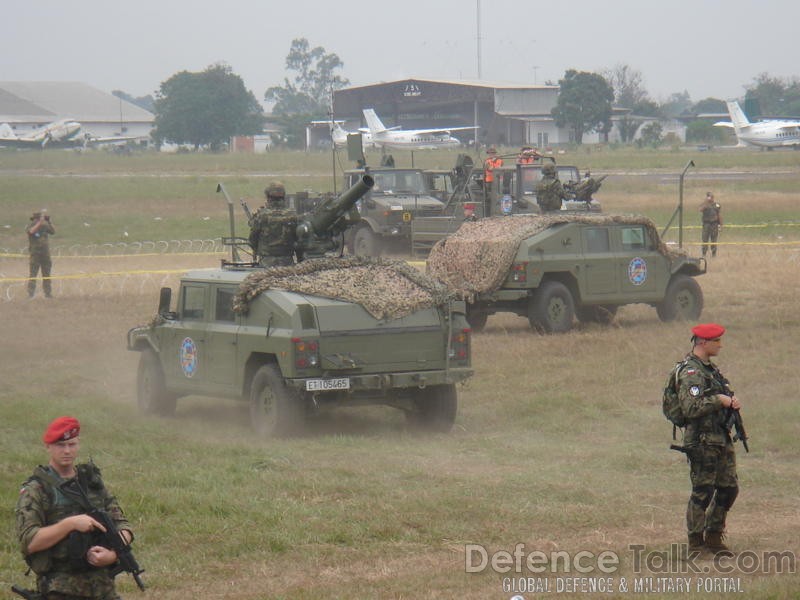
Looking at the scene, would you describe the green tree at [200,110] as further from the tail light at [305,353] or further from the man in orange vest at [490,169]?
the tail light at [305,353]

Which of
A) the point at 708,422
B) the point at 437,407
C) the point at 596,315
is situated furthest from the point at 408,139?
the point at 708,422

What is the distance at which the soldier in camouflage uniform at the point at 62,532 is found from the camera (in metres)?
5.22

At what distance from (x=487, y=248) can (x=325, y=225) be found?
5184mm

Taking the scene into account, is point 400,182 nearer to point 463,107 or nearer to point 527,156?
point 527,156

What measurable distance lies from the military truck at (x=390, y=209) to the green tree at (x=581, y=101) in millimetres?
71543

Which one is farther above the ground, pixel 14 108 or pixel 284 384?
pixel 14 108

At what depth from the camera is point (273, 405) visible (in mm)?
11938

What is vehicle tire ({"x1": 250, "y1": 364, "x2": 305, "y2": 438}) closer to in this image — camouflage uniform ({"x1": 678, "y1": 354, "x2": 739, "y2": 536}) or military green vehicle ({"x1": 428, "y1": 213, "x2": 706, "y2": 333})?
camouflage uniform ({"x1": 678, "y1": 354, "x2": 739, "y2": 536})

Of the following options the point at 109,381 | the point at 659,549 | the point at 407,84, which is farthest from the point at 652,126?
the point at 659,549

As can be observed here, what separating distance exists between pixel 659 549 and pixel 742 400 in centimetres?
601

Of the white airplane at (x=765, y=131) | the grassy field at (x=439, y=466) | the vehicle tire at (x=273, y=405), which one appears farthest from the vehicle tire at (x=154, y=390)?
the white airplane at (x=765, y=131)

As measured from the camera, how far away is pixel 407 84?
11688 cm

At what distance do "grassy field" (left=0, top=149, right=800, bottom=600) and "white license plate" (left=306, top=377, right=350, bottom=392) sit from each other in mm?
526

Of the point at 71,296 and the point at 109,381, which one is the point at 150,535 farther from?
the point at 71,296
